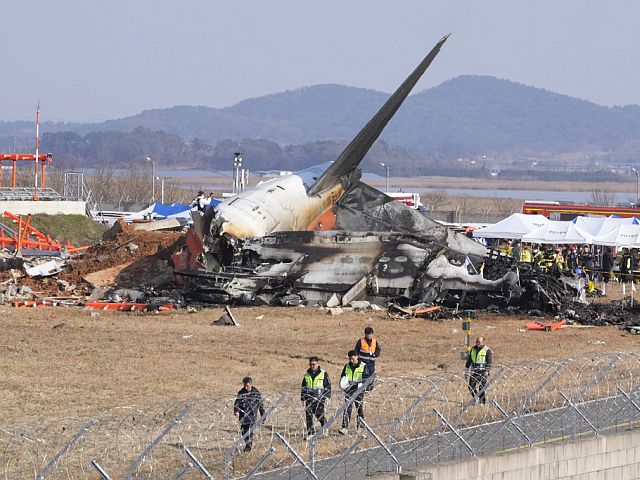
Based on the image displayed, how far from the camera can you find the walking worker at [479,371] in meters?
19.2

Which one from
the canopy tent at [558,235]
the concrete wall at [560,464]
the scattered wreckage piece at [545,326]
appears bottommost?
the scattered wreckage piece at [545,326]

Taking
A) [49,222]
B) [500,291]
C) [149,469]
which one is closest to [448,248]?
[500,291]

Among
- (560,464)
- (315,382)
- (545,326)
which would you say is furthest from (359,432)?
(545,326)

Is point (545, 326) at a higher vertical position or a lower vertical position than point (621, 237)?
lower

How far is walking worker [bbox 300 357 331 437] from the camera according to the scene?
18.3m

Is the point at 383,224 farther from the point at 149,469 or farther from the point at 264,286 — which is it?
the point at 149,469

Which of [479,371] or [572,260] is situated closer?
[479,371]

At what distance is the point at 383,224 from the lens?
4753cm

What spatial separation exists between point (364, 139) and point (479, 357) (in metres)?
25.9

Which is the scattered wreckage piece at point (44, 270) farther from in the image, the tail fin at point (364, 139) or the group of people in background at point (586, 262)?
the group of people in background at point (586, 262)

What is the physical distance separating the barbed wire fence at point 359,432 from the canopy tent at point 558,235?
122 ft

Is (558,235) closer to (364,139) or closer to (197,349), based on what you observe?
(364,139)

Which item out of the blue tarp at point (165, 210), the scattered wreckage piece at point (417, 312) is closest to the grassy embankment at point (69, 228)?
the blue tarp at point (165, 210)

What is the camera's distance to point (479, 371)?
2278cm
